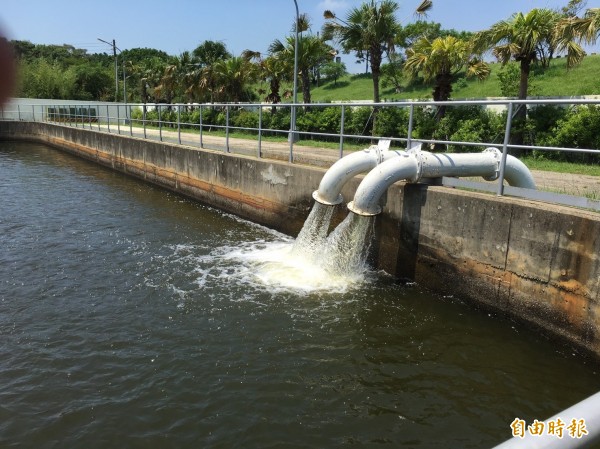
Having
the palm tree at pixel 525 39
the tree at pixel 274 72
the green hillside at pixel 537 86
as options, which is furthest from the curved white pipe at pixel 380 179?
the tree at pixel 274 72

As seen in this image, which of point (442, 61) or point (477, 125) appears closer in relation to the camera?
point (477, 125)

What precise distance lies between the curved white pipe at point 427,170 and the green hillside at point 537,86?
1446 centimetres

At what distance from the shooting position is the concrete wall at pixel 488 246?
550 cm

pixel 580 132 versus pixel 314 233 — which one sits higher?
pixel 580 132

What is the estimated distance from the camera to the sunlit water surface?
4301 millimetres

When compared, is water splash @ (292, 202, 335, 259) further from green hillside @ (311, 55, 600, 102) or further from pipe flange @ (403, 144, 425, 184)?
green hillside @ (311, 55, 600, 102)

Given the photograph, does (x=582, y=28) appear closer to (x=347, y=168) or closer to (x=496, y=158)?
(x=496, y=158)

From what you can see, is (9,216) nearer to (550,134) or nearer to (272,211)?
(272,211)

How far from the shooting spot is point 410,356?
18.1 feet

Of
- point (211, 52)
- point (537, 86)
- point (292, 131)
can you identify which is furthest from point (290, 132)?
point (211, 52)

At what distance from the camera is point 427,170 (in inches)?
289

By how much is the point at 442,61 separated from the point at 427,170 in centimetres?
1019

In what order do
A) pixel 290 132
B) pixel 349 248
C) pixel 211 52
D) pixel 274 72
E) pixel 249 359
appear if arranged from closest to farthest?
1. pixel 249 359
2. pixel 349 248
3. pixel 290 132
4. pixel 274 72
5. pixel 211 52

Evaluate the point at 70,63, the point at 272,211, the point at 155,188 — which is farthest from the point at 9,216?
the point at 70,63
